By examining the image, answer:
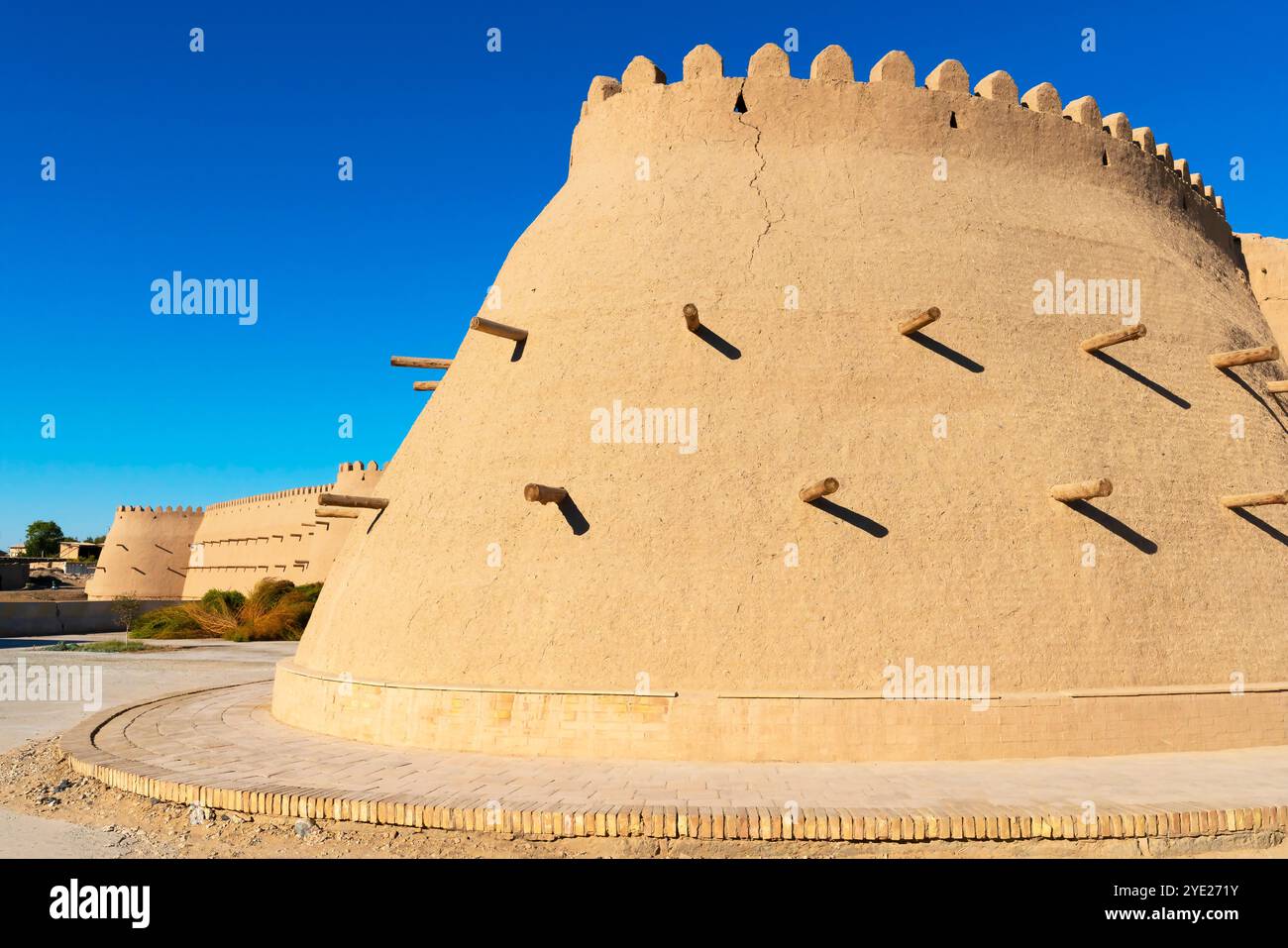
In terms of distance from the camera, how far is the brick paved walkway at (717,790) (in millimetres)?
5426

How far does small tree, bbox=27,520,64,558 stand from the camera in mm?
86125

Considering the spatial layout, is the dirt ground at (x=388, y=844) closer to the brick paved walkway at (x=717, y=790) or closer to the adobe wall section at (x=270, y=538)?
the brick paved walkway at (x=717, y=790)

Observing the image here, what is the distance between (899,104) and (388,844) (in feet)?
30.9

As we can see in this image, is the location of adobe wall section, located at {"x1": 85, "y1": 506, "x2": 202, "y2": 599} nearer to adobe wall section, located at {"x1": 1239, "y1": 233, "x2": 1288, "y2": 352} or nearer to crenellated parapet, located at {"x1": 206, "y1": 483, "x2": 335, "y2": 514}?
crenellated parapet, located at {"x1": 206, "y1": 483, "x2": 335, "y2": 514}

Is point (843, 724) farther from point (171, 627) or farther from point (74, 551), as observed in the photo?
point (74, 551)

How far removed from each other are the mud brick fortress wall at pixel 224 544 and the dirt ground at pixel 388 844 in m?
24.9

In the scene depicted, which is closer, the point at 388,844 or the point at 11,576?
the point at 388,844

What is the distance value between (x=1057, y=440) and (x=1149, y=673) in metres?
2.26

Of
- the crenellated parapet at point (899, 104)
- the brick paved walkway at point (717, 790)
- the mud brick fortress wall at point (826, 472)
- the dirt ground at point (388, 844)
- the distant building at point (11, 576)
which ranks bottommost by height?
the distant building at point (11, 576)

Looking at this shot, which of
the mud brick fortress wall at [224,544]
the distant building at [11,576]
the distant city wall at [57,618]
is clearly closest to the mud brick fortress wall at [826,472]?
the distant city wall at [57,618]

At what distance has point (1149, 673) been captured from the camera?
306 inches

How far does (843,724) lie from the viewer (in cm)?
723

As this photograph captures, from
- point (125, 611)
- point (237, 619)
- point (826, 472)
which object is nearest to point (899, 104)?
point (826, 472)

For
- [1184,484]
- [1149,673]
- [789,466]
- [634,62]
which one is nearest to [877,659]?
[789,466]
